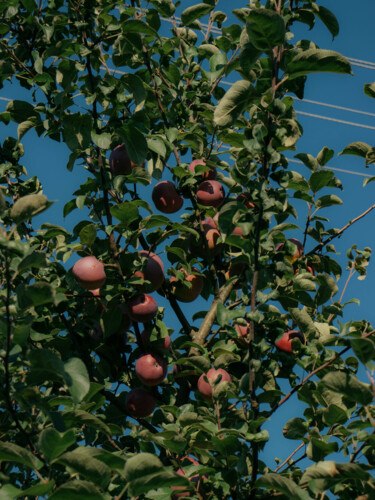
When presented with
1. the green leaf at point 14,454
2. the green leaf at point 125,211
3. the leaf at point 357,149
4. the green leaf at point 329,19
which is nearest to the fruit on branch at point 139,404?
the green leaf at point 125,211

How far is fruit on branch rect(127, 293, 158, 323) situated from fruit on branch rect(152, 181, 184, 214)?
486 mm

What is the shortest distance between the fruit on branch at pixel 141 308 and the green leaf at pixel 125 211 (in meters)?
0.27

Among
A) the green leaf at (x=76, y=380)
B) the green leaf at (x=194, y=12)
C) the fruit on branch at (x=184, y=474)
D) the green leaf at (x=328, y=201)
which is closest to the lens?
the green leaf at (x=76, y=380)

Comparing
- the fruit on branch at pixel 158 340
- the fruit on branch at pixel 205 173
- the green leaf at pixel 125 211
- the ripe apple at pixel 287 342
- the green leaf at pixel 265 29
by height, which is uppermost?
the fruit on branch at pixel 205 173

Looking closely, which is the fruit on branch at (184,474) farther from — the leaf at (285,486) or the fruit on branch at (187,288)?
the fruit on branch at (187,288)

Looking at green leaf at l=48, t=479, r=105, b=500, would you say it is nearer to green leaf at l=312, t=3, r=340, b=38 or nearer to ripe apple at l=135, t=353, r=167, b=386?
ripe apple at l=135, t=353, r=167, b=386

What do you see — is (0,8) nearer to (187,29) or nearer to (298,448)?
(187,29)

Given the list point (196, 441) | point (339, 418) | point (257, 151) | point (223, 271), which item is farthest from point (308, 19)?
point (196, 441)

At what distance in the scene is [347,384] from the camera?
1.49 meters

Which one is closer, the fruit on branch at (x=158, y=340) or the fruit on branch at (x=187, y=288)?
the fruit on branch at (x=158, y=340)

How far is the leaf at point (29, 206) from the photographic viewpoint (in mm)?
1363

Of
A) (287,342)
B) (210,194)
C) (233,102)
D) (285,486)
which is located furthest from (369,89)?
(285,486)

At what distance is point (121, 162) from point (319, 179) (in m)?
0.72

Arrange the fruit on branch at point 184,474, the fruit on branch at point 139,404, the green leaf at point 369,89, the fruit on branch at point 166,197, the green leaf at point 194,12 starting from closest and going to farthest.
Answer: the fruit on branch at point 184,474, the green leaf at point 369,89, the fruit on branch at point 139,404, the fruit on branch at point 166,197, the green leaf at point 194,12
